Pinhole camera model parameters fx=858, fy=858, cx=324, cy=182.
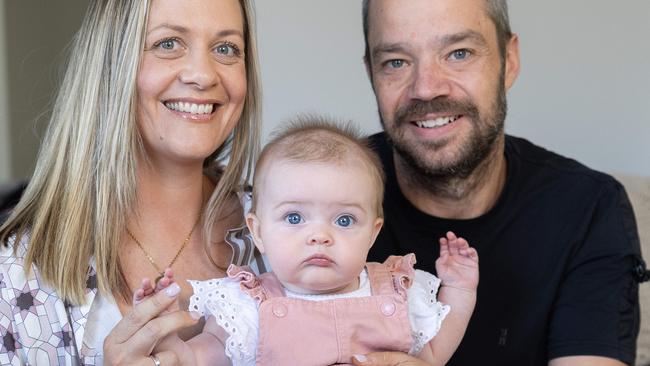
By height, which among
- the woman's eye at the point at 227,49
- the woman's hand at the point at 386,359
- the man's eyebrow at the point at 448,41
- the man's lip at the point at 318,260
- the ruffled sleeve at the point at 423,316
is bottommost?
the woman's hand at the point at 386,359

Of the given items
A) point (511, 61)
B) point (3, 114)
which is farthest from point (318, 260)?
point (3, 114)

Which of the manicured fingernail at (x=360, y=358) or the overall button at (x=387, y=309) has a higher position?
the overall button at (x=387, y=309)

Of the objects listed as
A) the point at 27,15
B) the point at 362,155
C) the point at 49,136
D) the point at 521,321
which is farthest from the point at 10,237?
the point at 27,15

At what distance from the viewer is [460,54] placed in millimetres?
2244

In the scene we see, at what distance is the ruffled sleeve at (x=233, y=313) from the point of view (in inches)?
64.9

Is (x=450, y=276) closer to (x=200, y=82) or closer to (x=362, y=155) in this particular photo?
(x=362, y=155)

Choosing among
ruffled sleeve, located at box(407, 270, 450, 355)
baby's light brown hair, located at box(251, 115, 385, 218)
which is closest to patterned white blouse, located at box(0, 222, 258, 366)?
baby's light brown hair, located at box(251, 115, 385, 218)

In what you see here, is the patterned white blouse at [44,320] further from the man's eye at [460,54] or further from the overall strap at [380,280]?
the man's eye at [460,54]

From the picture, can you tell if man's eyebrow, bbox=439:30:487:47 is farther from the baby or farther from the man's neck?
the baby

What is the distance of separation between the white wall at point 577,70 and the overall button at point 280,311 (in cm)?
221

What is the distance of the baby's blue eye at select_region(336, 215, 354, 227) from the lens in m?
1.69

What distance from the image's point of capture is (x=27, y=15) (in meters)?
3.82

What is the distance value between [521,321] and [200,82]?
3.29ft

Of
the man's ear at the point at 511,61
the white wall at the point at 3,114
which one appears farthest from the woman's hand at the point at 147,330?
the white wall at the point at 3,114
